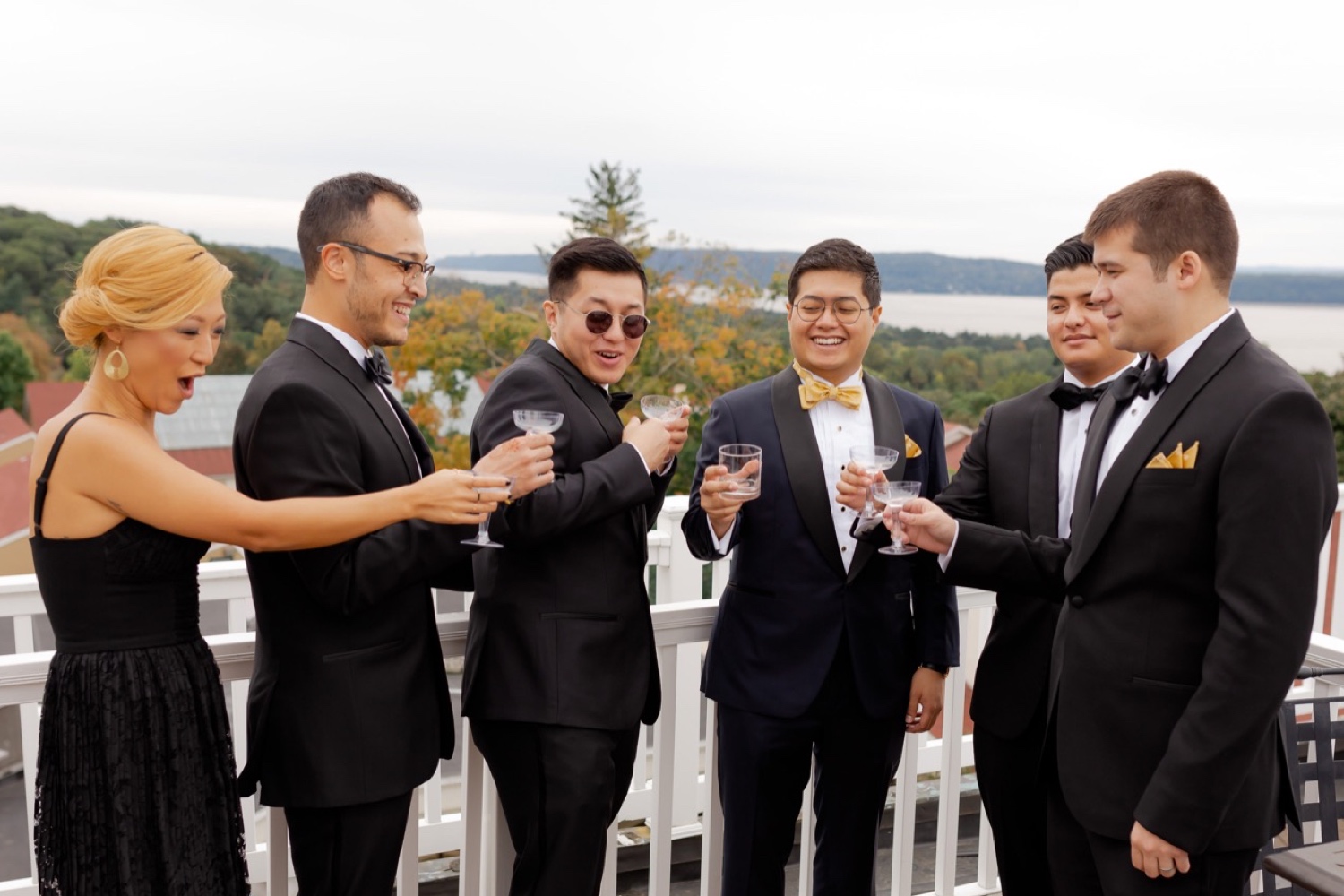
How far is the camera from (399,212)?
248 cm

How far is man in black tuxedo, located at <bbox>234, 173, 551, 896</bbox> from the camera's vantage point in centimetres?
218

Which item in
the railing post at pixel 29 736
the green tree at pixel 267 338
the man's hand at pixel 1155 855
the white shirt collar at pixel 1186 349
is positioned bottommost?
the railing post at pixel 29 736

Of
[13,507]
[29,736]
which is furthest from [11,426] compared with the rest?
[29,736]

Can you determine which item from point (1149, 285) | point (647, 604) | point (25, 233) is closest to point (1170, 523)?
point (1149, 285)

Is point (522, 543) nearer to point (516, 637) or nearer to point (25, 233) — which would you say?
point (516, 637)

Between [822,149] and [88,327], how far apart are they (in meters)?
32.1

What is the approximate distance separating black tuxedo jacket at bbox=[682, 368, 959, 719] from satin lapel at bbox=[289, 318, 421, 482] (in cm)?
82

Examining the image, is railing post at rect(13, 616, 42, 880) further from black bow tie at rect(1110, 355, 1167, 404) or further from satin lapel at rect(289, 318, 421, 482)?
black bow tie at rect(1110, 355, 1167, 404)

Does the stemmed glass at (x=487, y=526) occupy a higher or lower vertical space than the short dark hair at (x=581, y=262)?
lower

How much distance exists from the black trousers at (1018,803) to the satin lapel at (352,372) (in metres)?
1.67

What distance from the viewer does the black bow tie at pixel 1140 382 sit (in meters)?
2.20

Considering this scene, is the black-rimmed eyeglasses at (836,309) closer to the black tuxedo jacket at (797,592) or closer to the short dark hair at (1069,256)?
the black tuxedo jacket at (797,592)

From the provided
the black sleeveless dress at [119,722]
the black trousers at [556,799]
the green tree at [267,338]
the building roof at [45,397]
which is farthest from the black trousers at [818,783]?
the building roof at [45,397]

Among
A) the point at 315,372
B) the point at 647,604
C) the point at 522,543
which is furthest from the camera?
the point at 647,604
